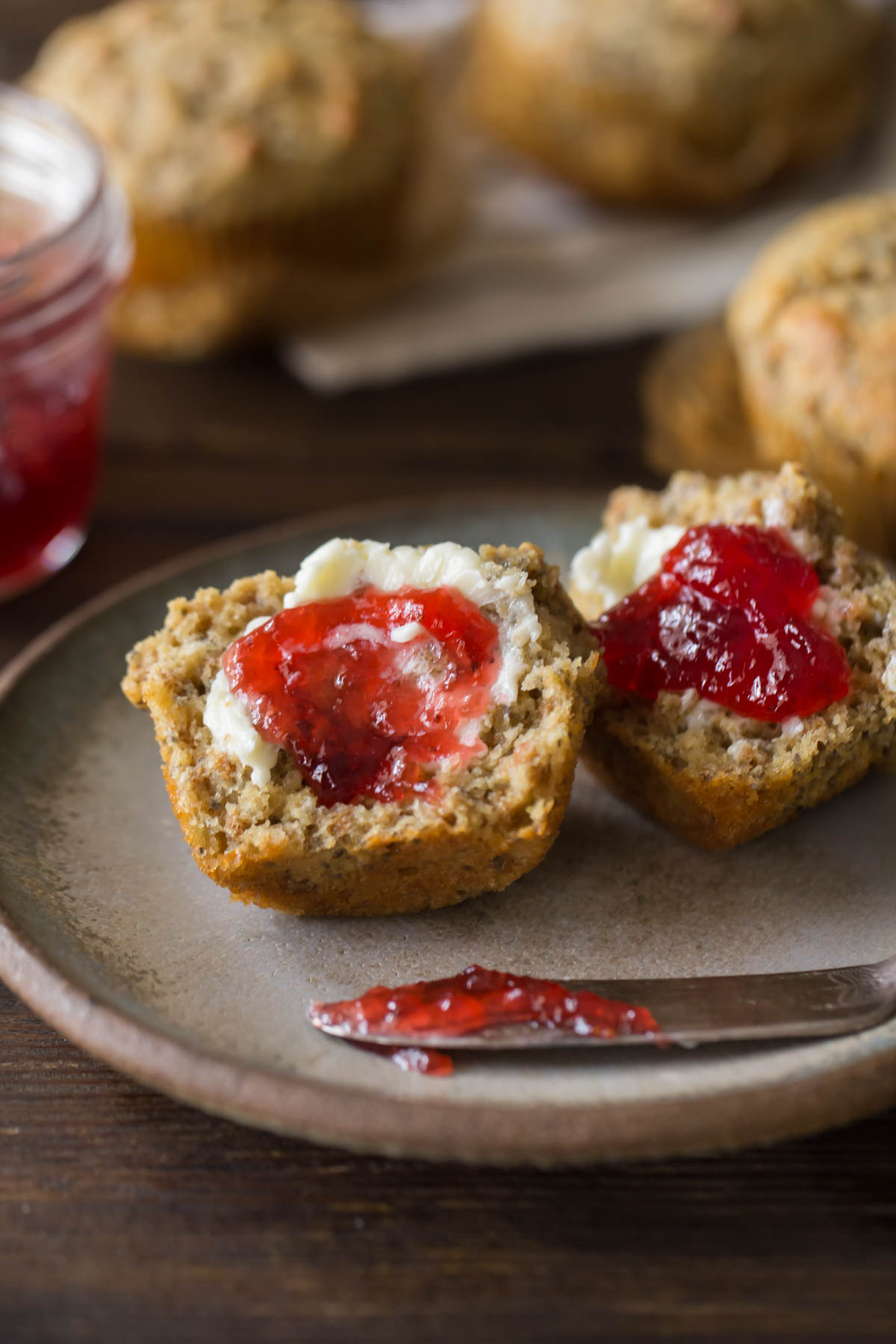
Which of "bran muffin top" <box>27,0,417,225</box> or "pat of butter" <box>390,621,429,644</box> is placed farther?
"bran muffin top" <box>27,0,417,225</box>

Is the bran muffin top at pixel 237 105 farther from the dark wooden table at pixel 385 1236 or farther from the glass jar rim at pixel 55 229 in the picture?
the dark wooden table at pixel 385 1236

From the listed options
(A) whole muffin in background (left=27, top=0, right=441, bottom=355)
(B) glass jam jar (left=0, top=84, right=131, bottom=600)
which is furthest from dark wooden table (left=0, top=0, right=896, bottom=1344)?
(A) whole muffin in background (left=27, top=0, right=441, bottom=355)

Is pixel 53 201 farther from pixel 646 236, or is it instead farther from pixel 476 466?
pixel 646 236

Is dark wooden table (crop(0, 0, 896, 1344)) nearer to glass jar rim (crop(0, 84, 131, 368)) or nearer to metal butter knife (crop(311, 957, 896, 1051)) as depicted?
metal butter knife (crop(311, 957, 896, 1051))

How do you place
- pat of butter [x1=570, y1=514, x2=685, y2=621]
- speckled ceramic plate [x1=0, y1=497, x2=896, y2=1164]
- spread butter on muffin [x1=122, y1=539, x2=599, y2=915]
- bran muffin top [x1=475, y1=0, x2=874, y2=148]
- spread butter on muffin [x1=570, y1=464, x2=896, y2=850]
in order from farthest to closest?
bran muffin top [x1=475, y1=0, x2=874, y2=148], pat of butter [x1=570, y1=514, x2=685, y2=621], spread butter on muffin [x1=570, y1=464, x2=896, y2=850], spread butter on muffin [x1=122, y1=539, x2=599, y2=915], speckled ceramic plate [x1=0, y1=497, x2=896, y2=1164]

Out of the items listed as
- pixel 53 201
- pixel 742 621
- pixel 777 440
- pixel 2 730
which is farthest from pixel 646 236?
pixel 2 730

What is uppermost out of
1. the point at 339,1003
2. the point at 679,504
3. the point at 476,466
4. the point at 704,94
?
the point at 704,94

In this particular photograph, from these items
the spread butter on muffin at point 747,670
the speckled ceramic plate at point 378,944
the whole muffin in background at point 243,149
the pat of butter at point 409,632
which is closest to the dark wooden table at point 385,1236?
the speckled ceramic plate at point 378,944
